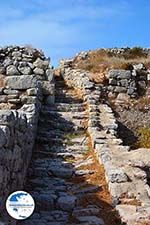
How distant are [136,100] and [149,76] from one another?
2.34m

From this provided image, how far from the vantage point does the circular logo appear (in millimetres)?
5391

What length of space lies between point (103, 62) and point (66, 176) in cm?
1439

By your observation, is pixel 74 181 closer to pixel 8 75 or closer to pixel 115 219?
pixel 115 219

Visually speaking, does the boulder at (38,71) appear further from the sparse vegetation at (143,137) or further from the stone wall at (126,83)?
the sparse vegetation at (143,137)

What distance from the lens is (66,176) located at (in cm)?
1049

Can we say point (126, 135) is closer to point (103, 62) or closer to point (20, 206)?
point (103, 62)

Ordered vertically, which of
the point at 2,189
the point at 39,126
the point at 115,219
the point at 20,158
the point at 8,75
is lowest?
the point at 115,219

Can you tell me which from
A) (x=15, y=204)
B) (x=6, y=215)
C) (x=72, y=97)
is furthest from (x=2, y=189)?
(x=72, y=97)

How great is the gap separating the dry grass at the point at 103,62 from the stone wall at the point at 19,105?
250 centimetres

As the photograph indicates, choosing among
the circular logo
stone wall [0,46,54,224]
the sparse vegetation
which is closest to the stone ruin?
stone wall [0,46,54,224]

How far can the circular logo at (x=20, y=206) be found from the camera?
5.39 metres

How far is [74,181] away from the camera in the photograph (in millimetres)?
10211

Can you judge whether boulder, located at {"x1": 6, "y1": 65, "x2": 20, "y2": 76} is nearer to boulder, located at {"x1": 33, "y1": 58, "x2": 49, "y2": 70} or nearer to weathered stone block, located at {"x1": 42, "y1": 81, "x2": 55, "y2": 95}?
weathered stone block, located at {"x1": 42, "y1": 81, "x2": 55, "y2": 95}

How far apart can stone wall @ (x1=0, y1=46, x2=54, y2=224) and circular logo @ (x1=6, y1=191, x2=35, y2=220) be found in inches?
49.3
